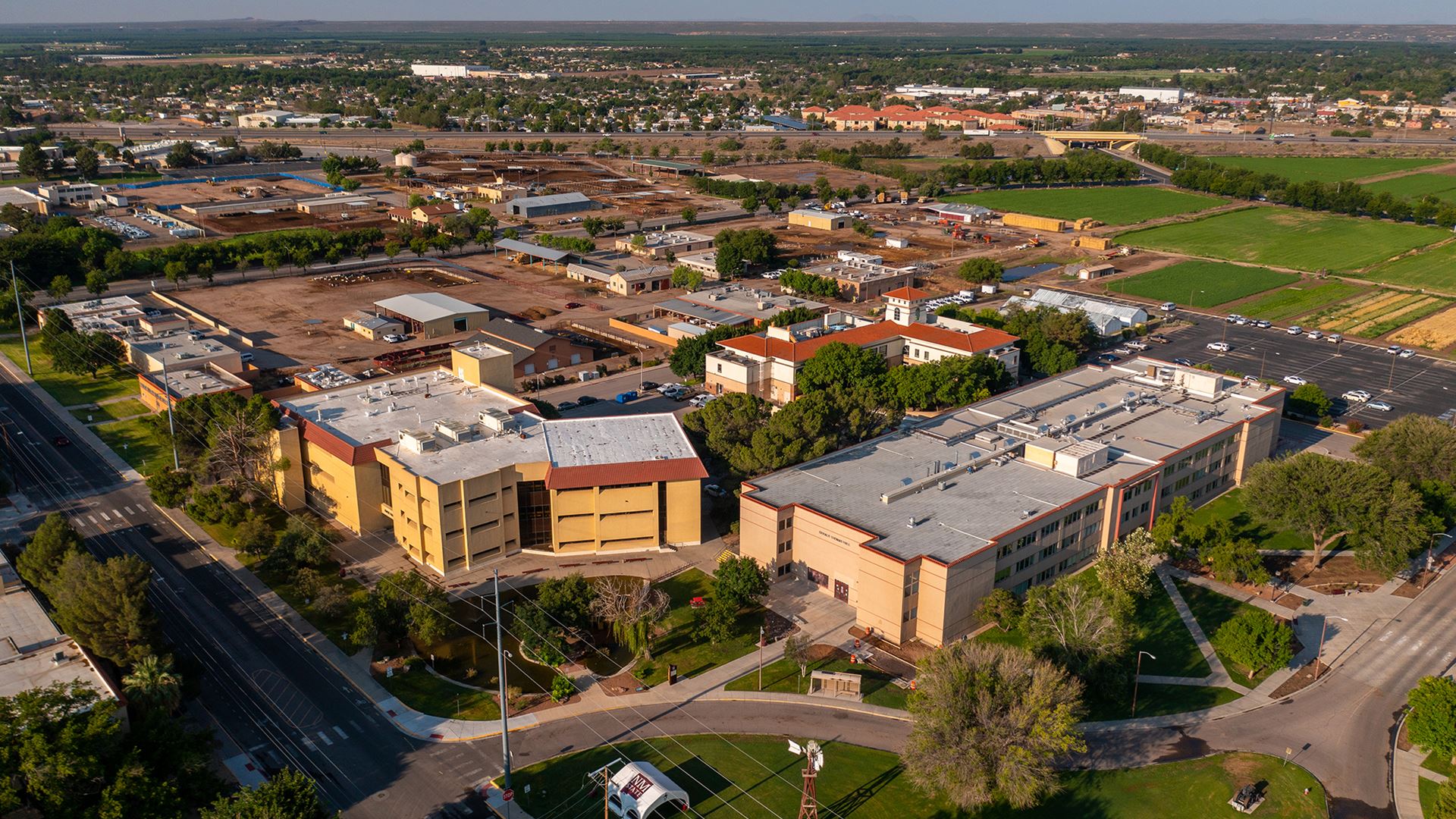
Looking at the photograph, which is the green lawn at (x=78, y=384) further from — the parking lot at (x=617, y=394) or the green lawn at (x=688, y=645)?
the green lawn at (x=688, y=645)

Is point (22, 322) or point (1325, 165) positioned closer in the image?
point (22, 322)

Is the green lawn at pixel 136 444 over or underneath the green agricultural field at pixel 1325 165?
underneath

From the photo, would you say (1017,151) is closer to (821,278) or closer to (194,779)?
(821,278)

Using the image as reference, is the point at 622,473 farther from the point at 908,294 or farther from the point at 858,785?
the point at 908,294

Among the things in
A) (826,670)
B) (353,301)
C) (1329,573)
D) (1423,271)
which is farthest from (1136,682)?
(1423,271)

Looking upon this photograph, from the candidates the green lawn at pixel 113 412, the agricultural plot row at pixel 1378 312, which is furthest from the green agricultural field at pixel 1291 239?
the green lawn at pixel 113 412

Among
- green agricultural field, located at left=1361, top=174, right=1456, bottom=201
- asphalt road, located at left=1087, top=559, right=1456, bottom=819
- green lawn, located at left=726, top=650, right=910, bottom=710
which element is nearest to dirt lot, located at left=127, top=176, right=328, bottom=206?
green lawn, located at left=726, top=650, right=910, bottom=710
